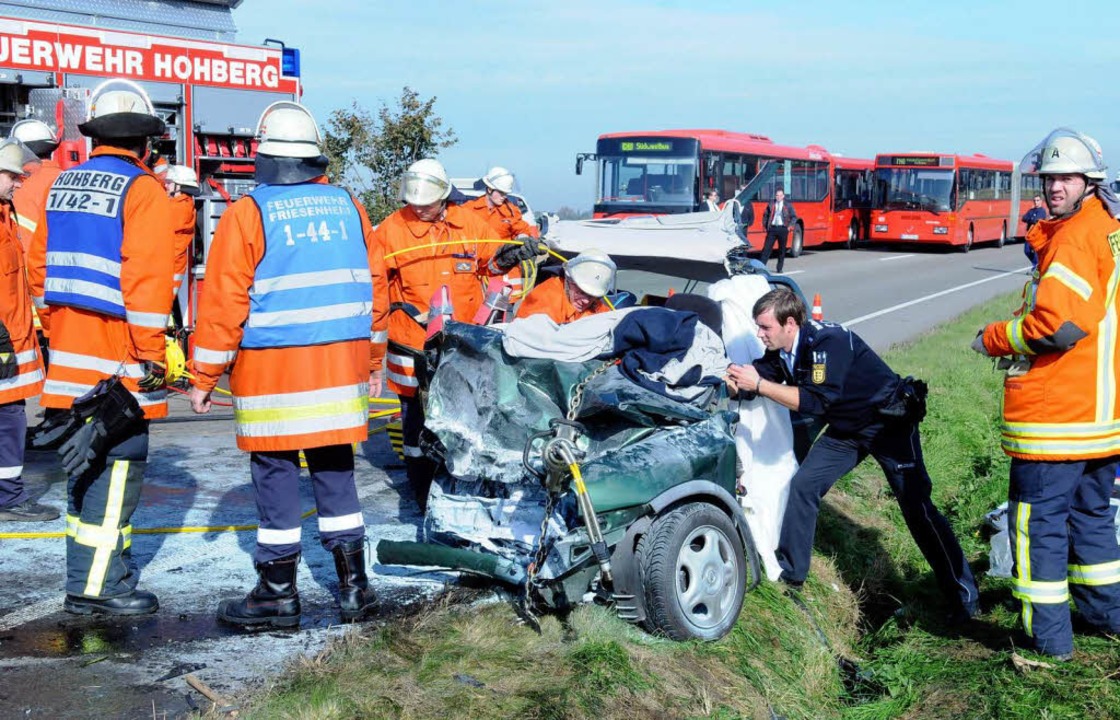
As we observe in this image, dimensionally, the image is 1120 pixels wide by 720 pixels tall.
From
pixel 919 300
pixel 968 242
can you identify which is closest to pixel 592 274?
pixel 919 300

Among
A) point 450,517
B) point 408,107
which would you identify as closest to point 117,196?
point 450,517

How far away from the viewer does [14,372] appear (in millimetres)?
5891

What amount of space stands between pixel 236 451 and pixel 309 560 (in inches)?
82.4

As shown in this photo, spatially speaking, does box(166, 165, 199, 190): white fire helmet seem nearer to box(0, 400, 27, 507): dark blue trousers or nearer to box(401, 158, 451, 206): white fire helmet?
box(401, 158, 451, 206): white fire helmet

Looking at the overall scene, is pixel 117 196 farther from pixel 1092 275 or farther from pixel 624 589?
pixel 1092 275

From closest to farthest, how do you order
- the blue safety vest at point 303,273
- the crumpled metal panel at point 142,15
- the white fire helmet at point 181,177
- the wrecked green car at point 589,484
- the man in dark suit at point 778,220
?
the wrecked green car at point 589,484 < the blue safety vest at point 303,273 < the white fire helmet at point 181,177 < the crumpled metal panel at point 142,15 < the man in dark suit at point 778,220

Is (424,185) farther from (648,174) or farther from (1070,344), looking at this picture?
(648,174)

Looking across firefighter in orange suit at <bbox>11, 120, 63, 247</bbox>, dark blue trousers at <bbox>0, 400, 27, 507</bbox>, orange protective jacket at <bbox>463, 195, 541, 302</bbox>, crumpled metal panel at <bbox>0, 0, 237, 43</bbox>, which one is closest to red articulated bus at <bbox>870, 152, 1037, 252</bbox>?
crumpled metal panel at <bbox>0, 0, 237, 43</bbox>

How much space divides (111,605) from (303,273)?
148 cm

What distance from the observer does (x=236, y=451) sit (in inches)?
291

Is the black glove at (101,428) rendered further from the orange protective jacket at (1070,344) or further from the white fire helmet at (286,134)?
the orange protective jacket at (1070,344)

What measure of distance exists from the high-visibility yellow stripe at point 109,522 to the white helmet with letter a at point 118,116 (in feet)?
4.25

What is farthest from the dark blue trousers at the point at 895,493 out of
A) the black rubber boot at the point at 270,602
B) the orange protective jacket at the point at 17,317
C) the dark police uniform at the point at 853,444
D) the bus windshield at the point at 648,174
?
the bus windshield at the point at 648,174

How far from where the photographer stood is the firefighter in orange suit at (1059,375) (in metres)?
4.43
